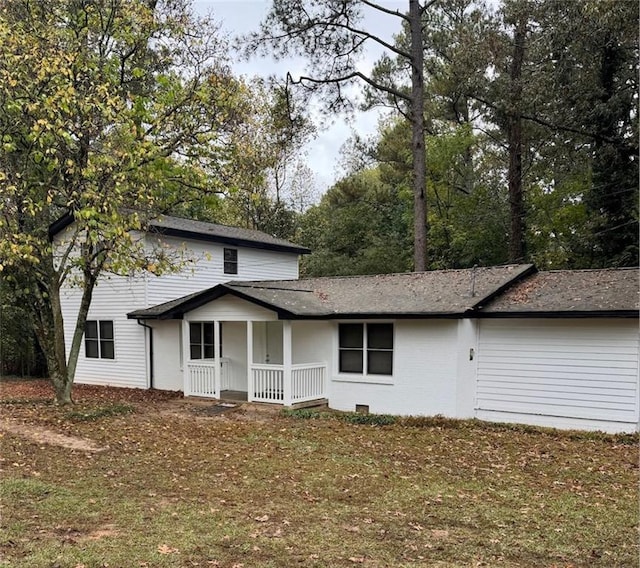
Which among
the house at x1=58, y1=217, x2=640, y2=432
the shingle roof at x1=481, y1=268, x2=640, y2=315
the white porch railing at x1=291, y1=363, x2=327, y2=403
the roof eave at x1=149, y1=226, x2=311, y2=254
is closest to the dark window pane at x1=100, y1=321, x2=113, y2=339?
the house at x1=58, y1=217, x2=640, y2=432

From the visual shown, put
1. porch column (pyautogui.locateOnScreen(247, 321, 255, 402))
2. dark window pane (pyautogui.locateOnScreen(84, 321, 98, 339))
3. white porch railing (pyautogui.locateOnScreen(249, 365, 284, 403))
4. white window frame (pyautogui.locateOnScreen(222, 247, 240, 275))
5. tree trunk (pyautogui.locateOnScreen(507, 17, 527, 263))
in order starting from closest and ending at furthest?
white porch railing (pyautogui.locateOnScreen(249, 365, 284, 403)) < porch column (pyautogui.locateOnScreen(247, 321, 255, 402)) < dark window pane (pyautogui.locateOnScreen(84, 321, 98, 339)) < white window frame (pyautogui.locateOnScreen(222, 247, 240, 275)) < tree trunk (pyautogui.locateOnScreen(507, 17, 527, 263))

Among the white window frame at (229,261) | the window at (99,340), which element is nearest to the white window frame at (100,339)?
the window at (99,340)

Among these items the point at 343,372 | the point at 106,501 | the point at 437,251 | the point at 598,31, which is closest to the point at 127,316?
the point at 343,372

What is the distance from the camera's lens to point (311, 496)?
610 centimetres

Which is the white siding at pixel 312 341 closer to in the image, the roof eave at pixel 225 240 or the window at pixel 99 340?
the roof eave at pixel 225 240

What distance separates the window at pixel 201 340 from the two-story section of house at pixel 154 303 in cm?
3

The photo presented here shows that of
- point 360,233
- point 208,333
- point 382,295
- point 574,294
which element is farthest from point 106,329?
point 360,233

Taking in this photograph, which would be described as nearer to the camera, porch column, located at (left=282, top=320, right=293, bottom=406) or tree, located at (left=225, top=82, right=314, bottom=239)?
porch column, located at (left=282, top=320, right=293, bottom=406)

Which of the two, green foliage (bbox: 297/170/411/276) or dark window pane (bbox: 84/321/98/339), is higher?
green foliage (bbox: 297/170/411/276)

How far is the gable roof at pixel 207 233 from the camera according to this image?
15812mm

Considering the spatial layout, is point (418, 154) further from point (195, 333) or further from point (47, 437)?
point (47, 437)

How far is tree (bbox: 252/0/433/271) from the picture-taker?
18.4 meters

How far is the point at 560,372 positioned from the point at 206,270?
443 inches

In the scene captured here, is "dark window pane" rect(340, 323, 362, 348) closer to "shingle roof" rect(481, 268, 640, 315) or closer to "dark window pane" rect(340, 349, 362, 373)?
"dark window pane" rect(340, 349, 362, 373)
